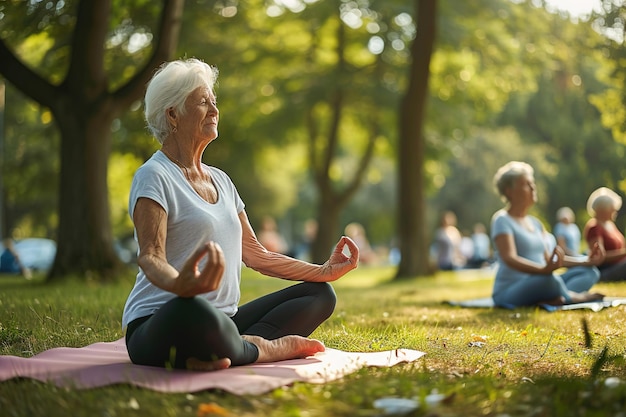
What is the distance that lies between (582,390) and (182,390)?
6.58 feet

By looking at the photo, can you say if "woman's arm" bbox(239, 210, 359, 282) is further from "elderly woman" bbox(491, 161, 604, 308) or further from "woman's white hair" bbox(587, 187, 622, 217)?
"woman's white hair" bbox(587, 187, 622, 217)

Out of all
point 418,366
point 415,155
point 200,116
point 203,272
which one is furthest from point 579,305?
point 415,155

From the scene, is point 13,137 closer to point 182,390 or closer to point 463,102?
point 463,102

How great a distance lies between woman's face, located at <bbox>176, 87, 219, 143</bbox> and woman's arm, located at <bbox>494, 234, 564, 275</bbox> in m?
5.24

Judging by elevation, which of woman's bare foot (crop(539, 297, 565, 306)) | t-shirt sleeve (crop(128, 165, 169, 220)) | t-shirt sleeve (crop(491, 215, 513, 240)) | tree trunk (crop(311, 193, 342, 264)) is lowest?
tree trunk (crop(311, 193, 342, 264))

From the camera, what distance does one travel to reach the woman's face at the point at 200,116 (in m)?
5.83

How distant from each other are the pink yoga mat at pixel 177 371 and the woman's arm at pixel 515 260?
13.7ft

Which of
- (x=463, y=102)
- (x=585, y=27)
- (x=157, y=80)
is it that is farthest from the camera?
(x=463, y=102)

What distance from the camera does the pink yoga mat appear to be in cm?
498

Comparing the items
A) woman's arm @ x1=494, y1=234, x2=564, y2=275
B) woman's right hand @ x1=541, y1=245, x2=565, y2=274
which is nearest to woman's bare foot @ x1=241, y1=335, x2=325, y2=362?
woman's right hand @ x1=541, y1=245, x2=565, y2=274

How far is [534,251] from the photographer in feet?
35.7

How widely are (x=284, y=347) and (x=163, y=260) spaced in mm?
1048

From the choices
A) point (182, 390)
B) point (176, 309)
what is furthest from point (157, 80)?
point (182, 390)

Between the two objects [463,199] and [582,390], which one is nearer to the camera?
[582,390]
